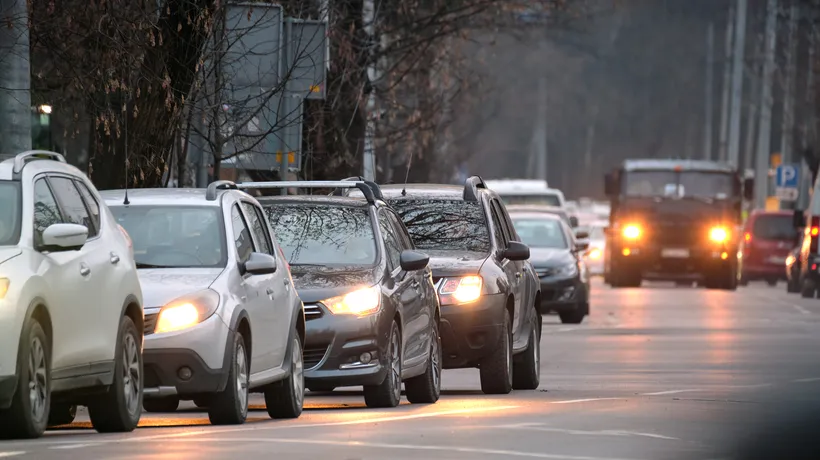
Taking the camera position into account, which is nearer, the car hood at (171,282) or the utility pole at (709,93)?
the car hood at (171,282)

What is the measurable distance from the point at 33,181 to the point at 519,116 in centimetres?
10437

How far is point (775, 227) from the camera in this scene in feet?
176

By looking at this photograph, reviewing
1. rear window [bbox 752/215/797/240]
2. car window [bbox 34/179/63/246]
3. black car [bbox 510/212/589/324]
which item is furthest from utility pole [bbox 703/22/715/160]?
car window [bbox 34/179/63/246]

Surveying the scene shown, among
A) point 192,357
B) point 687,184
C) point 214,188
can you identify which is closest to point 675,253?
point 687,184

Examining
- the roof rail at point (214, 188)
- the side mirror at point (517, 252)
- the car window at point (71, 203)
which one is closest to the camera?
the car window at point (71, 203)

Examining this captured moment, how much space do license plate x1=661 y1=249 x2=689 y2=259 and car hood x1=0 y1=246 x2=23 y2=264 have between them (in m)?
35.5

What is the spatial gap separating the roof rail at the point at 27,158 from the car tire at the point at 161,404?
1897 mm

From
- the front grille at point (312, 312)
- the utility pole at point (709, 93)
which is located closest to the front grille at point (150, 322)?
the front grille at point (312, 312)

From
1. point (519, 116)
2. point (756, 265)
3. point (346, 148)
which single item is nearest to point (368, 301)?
point (346, 148)

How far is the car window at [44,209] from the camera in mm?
11617

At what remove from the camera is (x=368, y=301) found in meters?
14.9

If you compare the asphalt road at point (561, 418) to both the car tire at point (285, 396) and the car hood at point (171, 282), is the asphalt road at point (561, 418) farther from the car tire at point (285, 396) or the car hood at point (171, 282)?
the car hood at point (171, 282)

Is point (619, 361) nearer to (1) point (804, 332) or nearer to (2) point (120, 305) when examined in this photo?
(1) point (804, 332)

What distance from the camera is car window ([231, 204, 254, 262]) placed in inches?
536
